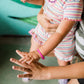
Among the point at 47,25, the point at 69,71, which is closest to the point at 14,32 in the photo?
the point at 47,25

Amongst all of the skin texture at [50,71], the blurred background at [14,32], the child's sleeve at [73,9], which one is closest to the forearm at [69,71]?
the skin texture at [50,71]

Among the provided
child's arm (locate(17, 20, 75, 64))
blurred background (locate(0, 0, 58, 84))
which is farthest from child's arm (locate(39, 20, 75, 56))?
blurred background (locate(0, 0, 58, 84))

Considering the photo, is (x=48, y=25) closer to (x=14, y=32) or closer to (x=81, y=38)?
(x=81, y=38)

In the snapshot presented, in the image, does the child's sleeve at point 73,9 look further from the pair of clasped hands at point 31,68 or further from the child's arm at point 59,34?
the pair of clasped hands at point 31,68

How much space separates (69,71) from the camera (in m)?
0.55

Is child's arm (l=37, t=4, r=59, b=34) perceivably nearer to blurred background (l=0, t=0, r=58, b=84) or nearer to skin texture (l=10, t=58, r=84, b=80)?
skin texture (l=10, t=58, r=84, b=80)

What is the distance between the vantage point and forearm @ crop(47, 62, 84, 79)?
0.53 metres

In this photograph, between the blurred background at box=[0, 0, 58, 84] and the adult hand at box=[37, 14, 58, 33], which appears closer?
the adult hand at box=[37, 14, 58, 33]

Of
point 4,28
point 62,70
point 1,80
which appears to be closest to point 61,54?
point 62,70

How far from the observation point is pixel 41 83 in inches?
42.4

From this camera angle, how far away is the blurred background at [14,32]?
1.13 m

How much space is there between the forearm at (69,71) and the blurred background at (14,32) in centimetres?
56

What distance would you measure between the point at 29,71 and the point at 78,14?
34 cm

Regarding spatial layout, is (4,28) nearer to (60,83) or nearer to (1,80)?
(1,80)
